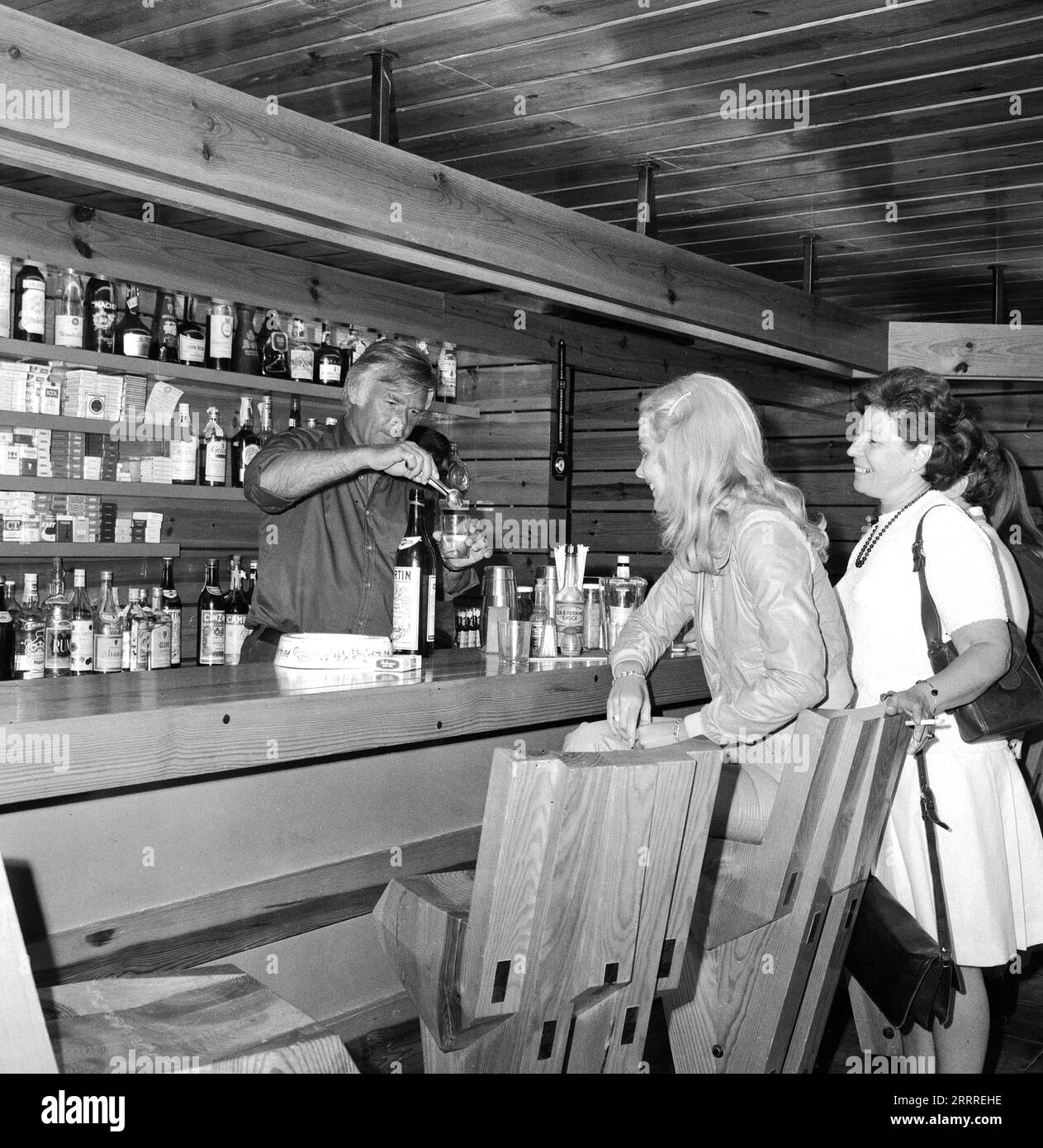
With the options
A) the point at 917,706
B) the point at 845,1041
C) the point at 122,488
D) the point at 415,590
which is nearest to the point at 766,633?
the point at 917,706

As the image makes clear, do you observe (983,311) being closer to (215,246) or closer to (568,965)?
(215,246)

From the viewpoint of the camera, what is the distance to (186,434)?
13.4 feet

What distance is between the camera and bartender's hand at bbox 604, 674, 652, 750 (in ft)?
7.32

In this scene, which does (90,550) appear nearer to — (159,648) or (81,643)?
(81,643)

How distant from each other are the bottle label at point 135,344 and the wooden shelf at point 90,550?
64cm

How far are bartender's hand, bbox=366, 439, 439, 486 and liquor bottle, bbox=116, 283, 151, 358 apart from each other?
150cm

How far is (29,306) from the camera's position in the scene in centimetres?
355

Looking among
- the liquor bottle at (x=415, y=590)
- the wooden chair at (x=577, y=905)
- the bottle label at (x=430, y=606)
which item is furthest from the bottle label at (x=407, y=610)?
the wooden chair at (x=577, y=905)

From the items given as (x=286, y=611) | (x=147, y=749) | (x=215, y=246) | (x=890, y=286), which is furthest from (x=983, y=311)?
(x=147, y=749)

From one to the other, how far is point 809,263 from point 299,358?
6.43 ft

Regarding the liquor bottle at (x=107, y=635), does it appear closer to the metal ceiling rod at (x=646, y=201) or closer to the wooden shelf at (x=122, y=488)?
the wooden shelf at (x=122, y=488)

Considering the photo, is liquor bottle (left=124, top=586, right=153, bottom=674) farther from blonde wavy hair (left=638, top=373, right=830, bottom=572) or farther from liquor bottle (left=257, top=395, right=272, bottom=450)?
blonde wavy hair (left=638, top=373, right=830, bottom=572)

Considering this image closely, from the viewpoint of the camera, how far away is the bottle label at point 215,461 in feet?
13.3

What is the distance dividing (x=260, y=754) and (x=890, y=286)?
12.8 ft
